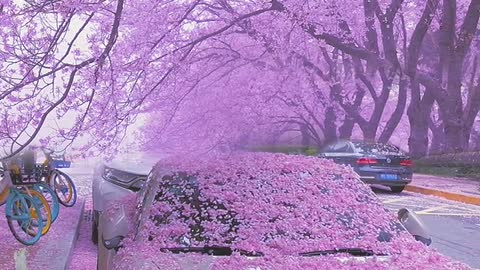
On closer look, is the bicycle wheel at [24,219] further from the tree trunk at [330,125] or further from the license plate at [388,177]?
the tree trunk at [330,125]

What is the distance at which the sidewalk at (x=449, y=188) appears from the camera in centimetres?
1451

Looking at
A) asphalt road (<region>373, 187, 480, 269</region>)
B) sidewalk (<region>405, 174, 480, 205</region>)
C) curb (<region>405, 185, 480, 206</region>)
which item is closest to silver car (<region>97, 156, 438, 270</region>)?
asphalt road (<region>373, 187, 480, 269</region>)

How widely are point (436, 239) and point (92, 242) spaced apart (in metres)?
4.96

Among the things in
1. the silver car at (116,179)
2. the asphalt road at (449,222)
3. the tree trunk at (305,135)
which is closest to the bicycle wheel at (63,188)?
the silver car at (116,179)

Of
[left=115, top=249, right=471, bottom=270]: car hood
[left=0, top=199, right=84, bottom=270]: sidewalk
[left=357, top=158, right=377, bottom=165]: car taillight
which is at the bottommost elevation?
[left=0, top=199, right=84, bottom=270]: sidewalk

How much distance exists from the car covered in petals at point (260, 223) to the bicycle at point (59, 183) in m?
6.28

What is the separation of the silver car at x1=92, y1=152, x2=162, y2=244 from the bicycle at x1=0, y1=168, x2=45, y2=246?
2.95ft

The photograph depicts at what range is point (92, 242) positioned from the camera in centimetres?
908

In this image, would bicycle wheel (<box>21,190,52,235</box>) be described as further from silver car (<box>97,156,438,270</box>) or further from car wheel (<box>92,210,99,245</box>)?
silver car (<box>97,156,438,270</box>)

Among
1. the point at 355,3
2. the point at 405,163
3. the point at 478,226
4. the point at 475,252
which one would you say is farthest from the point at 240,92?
the point at 475,252

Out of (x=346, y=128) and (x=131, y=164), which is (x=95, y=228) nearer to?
(x=131, y=164)

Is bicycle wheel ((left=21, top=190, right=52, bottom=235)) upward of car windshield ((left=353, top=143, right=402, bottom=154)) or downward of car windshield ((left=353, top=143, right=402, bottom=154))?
downward

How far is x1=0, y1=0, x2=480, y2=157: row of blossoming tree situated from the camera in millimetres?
6562

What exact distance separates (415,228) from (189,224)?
173 cm
